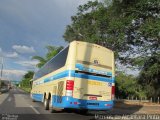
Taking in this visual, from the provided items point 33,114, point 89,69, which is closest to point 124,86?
point 33,114

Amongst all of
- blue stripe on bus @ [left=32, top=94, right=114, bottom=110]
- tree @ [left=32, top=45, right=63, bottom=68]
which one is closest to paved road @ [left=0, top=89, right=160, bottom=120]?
blue stripe on bus @ [left=32, top=94, right=114, bottom=110]

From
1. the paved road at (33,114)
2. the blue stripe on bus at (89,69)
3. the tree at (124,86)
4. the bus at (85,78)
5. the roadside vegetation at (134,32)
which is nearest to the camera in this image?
the paved road at (33,114)

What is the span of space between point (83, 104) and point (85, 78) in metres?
1.29

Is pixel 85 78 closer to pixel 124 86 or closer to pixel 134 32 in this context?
pixel 134 32

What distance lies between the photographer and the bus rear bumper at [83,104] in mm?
16359

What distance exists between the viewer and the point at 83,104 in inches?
664

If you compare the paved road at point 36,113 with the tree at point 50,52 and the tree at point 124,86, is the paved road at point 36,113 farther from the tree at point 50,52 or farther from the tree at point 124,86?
the tree at point 50,52

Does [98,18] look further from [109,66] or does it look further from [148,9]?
[109,66]

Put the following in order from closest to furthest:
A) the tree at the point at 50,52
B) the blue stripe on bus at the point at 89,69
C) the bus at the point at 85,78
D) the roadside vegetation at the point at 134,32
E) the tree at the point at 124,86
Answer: the bus at the point at 85,78 → the blue stripe on bus at the point at 89,69 → the roadside vegetation at the point at 134,32 → the tree at the point at 124,86 → the tree at the point at 50,52

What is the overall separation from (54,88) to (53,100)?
733 mm

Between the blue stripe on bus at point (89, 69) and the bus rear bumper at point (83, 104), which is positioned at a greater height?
the blue stripe on bus at point (89, 69)

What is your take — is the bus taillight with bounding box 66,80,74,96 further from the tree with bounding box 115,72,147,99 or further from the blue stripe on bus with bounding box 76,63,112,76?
the tree with bounding box 115,72,147,99

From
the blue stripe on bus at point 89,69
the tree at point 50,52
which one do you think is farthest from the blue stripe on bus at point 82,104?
the tree at point 50,52

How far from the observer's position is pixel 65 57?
57.4 ft
